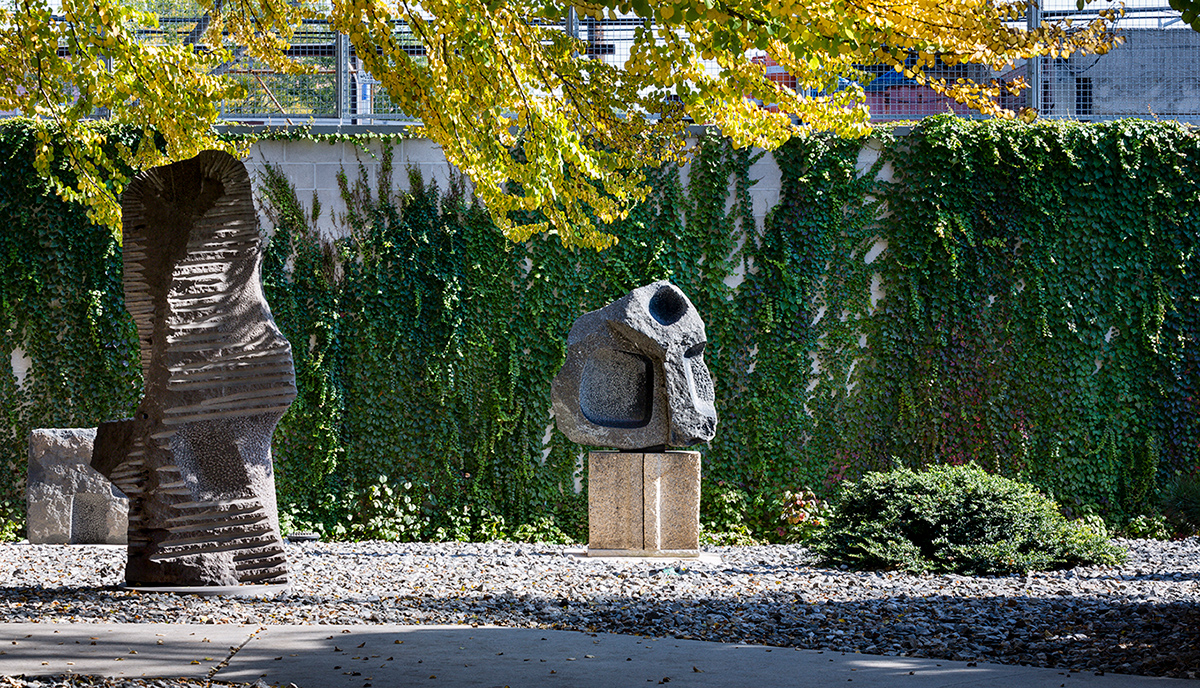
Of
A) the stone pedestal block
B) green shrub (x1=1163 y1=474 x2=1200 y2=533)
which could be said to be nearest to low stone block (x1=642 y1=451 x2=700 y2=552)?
the stone pedestal block

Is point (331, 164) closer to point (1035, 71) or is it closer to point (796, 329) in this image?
point (796, 329)

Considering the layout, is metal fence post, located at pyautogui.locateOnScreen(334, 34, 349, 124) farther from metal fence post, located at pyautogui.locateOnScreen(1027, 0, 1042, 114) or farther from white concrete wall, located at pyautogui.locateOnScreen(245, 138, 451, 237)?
metal fence post, located at pyautogui.locateOnScreen(1027, 0, 1042, 114)

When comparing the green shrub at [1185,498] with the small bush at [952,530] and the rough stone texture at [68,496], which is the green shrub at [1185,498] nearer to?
the small bush at [952,530]

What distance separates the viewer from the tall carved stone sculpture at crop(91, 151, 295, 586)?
208 inches

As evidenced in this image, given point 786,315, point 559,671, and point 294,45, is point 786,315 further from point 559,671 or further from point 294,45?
point 559,671

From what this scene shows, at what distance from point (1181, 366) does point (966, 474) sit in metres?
3.74

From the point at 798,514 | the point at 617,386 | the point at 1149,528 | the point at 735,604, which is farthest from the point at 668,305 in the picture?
the point at 1149,528

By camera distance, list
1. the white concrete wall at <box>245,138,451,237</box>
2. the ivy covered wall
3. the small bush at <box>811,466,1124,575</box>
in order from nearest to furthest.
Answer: the small bush at <box>811,466,1124,575</box>
the ivy covered wall
the white concrete wall at <box>245,138,451,237</box>

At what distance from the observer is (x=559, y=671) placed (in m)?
3.51

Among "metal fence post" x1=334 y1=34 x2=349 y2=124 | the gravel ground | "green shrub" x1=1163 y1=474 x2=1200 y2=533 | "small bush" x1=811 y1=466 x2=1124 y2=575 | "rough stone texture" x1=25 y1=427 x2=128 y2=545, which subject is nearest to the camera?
the gravel ground

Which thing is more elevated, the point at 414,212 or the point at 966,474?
the point at 414,212

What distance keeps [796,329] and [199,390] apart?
A: 566cm

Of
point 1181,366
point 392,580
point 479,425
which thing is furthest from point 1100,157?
point 392,580

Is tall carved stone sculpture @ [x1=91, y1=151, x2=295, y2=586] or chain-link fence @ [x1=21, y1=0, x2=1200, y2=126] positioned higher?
chain-link fence @ [x1=21, y1=0, x2=1200, y2=126]
